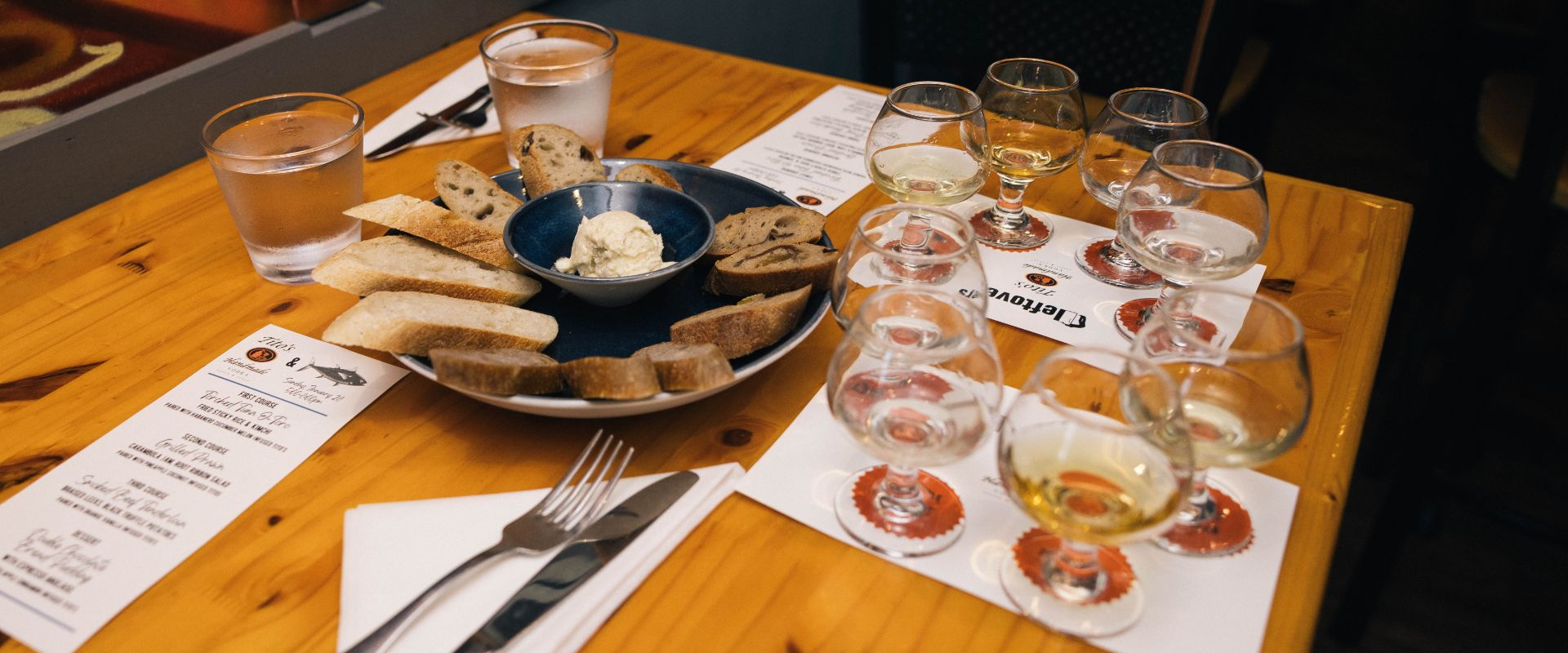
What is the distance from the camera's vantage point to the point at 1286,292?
1124mm

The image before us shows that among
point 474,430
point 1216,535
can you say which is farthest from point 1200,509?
point 474,430

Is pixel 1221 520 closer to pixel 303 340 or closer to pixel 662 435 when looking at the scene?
pixel 662 435

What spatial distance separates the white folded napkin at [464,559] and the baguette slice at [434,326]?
0.50 feet

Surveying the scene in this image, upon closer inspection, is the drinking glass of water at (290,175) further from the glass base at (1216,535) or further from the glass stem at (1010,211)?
→ the glass base at (1216,535)

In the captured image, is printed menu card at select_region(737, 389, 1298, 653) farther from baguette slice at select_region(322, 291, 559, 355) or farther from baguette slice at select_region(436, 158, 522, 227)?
baguette slice at select_region(436, 158, 522, 227)

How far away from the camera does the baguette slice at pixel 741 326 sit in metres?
0.91

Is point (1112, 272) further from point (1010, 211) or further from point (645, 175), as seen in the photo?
point (645, 175)

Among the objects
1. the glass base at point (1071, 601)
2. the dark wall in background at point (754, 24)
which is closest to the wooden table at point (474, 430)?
the glass base at point (1071, 601)

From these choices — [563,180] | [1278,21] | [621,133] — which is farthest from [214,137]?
[1278,21]

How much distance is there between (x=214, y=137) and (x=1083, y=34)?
154 cm

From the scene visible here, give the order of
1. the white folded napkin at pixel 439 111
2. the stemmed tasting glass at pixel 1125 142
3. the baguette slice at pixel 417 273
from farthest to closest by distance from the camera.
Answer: the white folded napkin at pixel 439 111 < the stemmed tasting glass at pixel 1125 142 < the baguette slice at pixel 417 273

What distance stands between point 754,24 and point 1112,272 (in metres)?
1.94

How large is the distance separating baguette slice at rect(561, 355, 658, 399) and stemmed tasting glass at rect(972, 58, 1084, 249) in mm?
481

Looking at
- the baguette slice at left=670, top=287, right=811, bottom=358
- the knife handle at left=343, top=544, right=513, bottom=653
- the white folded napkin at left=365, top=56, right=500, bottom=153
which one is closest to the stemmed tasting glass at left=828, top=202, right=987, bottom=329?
the baguette slice at left=670, top=287, right=811, bottom=358
